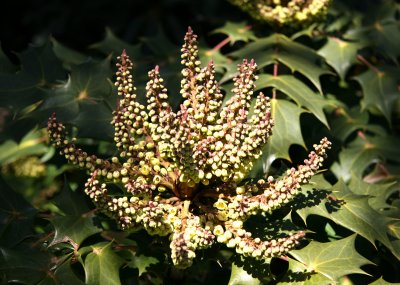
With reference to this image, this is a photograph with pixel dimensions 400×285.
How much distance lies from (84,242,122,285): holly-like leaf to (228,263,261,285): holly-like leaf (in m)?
0.36

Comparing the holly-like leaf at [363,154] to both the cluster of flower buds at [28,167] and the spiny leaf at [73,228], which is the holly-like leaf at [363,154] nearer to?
the spiny leaf at [73,228]

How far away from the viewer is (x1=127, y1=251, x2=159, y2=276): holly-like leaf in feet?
6.66

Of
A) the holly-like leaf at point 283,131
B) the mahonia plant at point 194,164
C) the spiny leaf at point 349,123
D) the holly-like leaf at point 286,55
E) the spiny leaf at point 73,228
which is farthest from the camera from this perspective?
the spiny leaf at point 349,123

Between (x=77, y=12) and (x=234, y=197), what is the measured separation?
4.62m

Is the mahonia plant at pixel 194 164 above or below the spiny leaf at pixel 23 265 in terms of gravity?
above

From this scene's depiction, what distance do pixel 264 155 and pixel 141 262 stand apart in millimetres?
600

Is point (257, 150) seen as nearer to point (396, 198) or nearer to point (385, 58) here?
point (396, 198)

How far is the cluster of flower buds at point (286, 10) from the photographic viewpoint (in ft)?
8.96

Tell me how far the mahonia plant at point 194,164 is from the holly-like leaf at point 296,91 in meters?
0.63

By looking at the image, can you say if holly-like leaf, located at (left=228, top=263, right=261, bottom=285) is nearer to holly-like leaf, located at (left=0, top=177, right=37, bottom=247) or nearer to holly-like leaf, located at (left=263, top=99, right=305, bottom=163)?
holly-like leaf, located at (left=263, top=99, right=305, bottom=163)

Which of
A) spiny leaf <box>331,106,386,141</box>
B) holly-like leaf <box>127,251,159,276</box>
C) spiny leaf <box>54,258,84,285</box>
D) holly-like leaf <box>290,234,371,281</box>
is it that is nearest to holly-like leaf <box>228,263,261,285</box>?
holly-like leaf <box>290,234,371,281</box>

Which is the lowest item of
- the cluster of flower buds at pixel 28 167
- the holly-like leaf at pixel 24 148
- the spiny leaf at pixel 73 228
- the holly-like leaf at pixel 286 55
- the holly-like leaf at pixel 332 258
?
the cluster of flower buds at pixel 28 167

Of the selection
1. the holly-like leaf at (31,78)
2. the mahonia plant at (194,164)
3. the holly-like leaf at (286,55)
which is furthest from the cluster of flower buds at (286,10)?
the mahonia plant at (194,164)

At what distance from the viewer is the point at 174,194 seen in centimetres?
196
